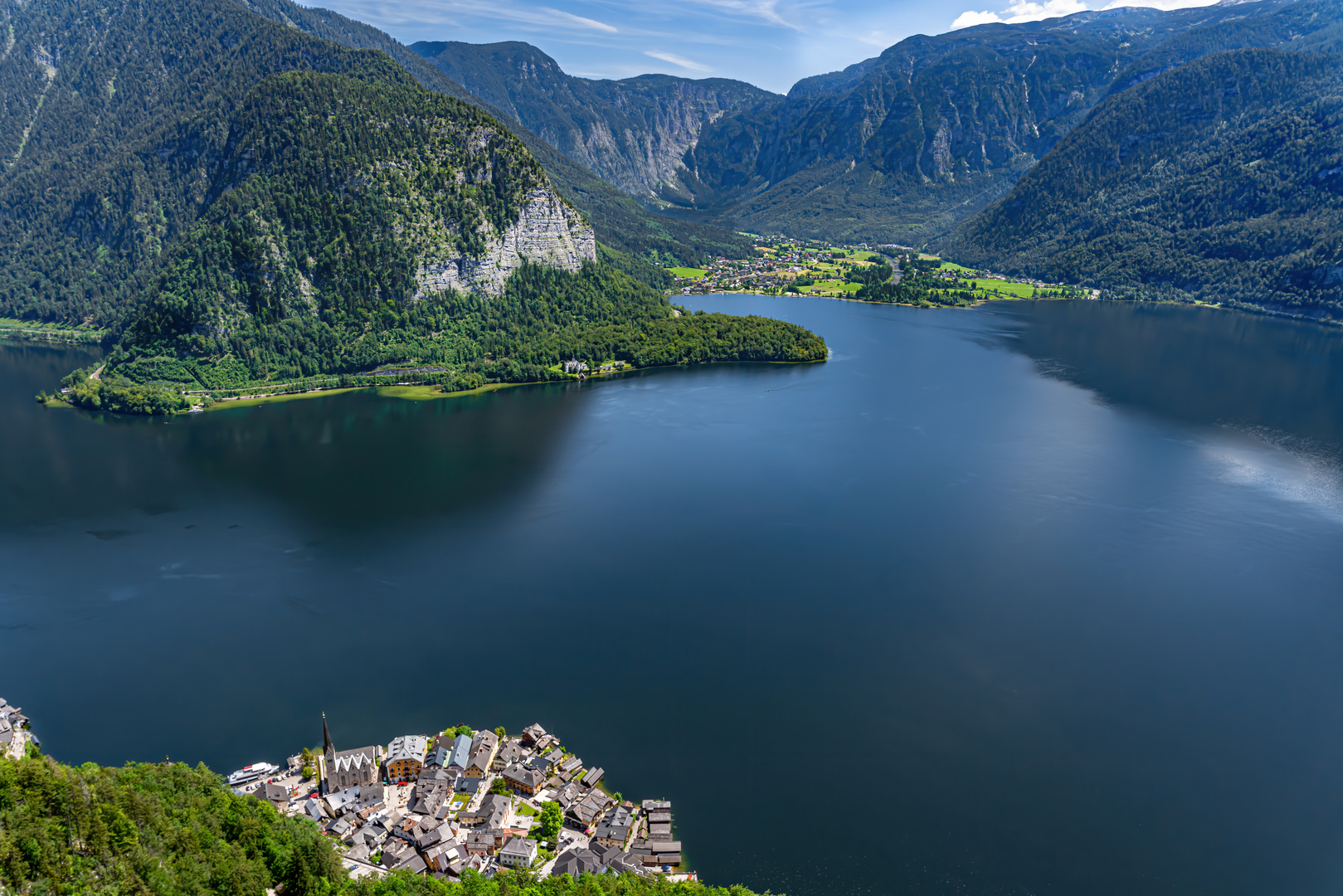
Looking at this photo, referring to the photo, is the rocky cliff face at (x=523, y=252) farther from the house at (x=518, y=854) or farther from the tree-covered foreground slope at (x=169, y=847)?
the house at (x=518, y=854)

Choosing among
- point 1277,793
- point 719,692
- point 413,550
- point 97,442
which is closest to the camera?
point 1277,793

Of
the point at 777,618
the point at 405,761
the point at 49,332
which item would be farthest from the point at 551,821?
the point at 49,332

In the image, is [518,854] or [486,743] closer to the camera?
[518,854]

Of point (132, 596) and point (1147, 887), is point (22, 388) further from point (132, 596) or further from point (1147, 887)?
point (1147, 887)

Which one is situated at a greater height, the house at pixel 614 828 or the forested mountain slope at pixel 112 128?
the forested mountain slope at pixel 112 128

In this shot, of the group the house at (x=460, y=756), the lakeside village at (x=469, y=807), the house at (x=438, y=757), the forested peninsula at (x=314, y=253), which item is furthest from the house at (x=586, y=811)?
the forested peninsula at (x=314, y=253)

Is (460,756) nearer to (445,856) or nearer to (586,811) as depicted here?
(445,856)

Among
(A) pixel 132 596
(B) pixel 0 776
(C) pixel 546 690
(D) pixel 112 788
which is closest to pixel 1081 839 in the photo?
(C) pixel 546 690
